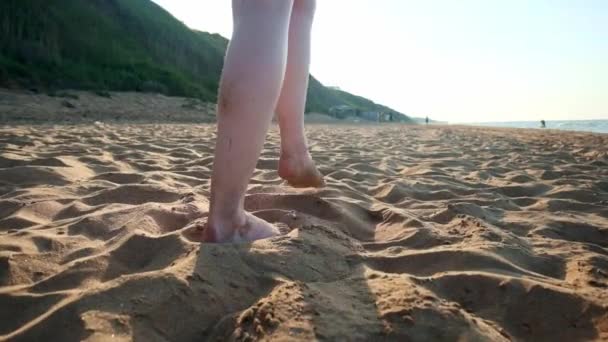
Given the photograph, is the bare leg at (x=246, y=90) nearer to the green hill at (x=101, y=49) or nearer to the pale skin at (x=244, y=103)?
the pale skin at (x=244, y=103)

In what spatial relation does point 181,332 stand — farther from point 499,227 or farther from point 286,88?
point 499,227

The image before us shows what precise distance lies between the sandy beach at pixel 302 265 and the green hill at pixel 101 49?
12919 mm

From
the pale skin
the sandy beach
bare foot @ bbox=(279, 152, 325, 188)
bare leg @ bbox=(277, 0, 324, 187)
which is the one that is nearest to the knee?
bare leg @ bbox=(277, 0, 324, 187)

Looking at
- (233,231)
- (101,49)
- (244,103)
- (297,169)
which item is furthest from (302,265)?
(101,49)

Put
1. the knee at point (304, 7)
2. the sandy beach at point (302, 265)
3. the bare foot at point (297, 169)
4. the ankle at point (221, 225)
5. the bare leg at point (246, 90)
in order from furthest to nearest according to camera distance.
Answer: the bare foot at point (297, 169) < the knee at point (304, 7) < the ankle at point (221, 225) < the bare leg at point (246, 90) < the sandy beach at point (302, 265)

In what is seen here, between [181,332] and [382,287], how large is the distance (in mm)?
436

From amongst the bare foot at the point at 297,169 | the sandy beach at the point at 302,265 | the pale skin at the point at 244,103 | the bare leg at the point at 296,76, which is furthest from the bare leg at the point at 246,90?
the bare foot at the point at 297,169

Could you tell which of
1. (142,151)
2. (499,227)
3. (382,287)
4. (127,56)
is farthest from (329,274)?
(127,56)

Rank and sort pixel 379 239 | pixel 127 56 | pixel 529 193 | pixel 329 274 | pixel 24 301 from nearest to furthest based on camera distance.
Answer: pixel 24 301 → pixel 329 274 → pixel 379 239 → pixel 529 193 → pixel 127 56

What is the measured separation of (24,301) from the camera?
3.37 feet

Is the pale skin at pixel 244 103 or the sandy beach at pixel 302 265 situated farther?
the pale skin at pixel 244 103

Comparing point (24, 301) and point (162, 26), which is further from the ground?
point (162, 26)

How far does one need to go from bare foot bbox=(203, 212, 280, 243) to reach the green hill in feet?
44.1

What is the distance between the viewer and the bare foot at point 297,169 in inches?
73.4
